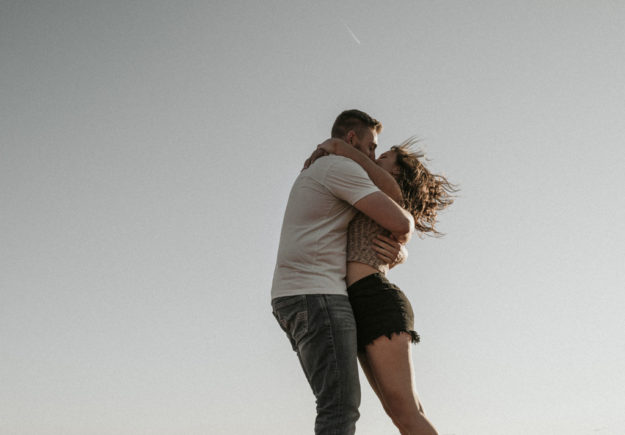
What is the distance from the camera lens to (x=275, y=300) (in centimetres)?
325

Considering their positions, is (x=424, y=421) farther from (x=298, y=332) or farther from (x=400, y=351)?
(x=298, y=332)

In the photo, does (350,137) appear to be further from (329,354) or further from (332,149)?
(329,354)

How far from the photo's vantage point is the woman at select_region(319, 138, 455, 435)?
10.4 ft

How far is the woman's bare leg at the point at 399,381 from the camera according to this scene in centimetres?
316

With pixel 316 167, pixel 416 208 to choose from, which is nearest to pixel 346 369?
pixel 316 167

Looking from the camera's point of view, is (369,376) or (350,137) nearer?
(369,376)

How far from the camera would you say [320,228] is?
130 inches

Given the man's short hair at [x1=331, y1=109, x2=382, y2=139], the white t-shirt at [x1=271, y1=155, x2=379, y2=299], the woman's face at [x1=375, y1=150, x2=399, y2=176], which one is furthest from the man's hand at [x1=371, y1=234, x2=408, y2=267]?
the man's short hair at [x1=331, y1=109, x2=382, y2=139]

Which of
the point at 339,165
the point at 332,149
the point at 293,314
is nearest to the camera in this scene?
the point at 293,314

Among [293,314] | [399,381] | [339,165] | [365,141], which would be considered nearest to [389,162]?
[365,141]

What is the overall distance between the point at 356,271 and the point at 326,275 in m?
0.27

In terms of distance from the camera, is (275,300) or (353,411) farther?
(275,300)

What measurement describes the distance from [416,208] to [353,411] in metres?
1.56

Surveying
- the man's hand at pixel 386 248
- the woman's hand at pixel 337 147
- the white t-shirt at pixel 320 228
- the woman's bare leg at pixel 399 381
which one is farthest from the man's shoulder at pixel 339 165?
the woman's bare leg at pixel 399 381
